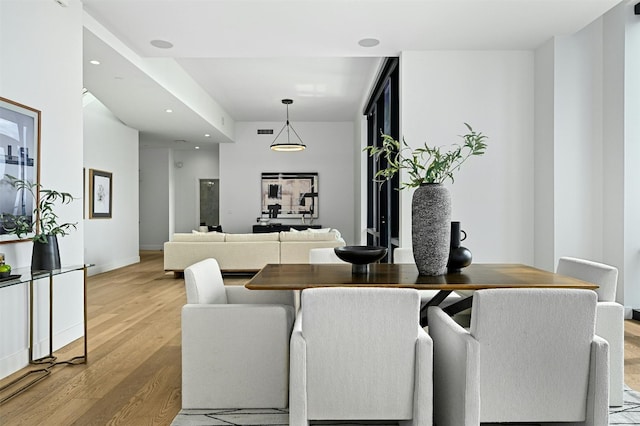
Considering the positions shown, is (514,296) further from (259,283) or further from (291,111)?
(291,111)

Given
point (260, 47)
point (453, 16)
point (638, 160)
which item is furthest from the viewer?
point (260, 47)

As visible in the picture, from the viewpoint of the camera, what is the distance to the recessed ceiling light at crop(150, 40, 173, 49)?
4234mm

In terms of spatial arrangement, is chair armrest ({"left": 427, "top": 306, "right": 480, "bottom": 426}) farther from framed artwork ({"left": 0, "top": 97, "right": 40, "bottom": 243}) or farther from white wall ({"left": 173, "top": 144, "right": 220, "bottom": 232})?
white wall ({"left": 173, "top": 144, "right": 220, "bottom": 232})

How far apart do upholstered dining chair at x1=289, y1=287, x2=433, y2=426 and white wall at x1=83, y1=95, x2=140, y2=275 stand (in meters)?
6.34

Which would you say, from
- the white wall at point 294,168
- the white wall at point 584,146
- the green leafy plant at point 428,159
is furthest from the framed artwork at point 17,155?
the white wall at point 294,168

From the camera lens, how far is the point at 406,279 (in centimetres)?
221

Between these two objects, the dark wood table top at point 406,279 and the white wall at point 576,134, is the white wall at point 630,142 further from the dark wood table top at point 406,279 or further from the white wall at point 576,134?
the dark wood table top at point 406,279

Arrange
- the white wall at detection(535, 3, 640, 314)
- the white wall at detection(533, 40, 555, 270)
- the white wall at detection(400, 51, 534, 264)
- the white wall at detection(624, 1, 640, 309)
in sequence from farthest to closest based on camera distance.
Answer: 1. the white wall at detection(400, 51, 534, 264)
2. the white wall at detection(533, 40, 555, 270)
3. the white wall at detection(535, 3, 640, 314)
4. the white wall at detection(624, 1, 640, 309)

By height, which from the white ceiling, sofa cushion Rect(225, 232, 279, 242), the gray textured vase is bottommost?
sofa cushion Rect(225, 232, 279, 242)

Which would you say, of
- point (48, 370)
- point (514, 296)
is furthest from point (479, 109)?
point (48, 370)

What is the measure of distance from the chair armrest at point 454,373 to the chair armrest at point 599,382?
45 centimetres

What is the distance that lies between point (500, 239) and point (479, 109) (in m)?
1.36

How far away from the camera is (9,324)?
2729 mm

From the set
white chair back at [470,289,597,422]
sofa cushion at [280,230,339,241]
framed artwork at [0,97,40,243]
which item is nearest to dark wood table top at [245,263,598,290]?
white chair back at [470,289,597,422]
